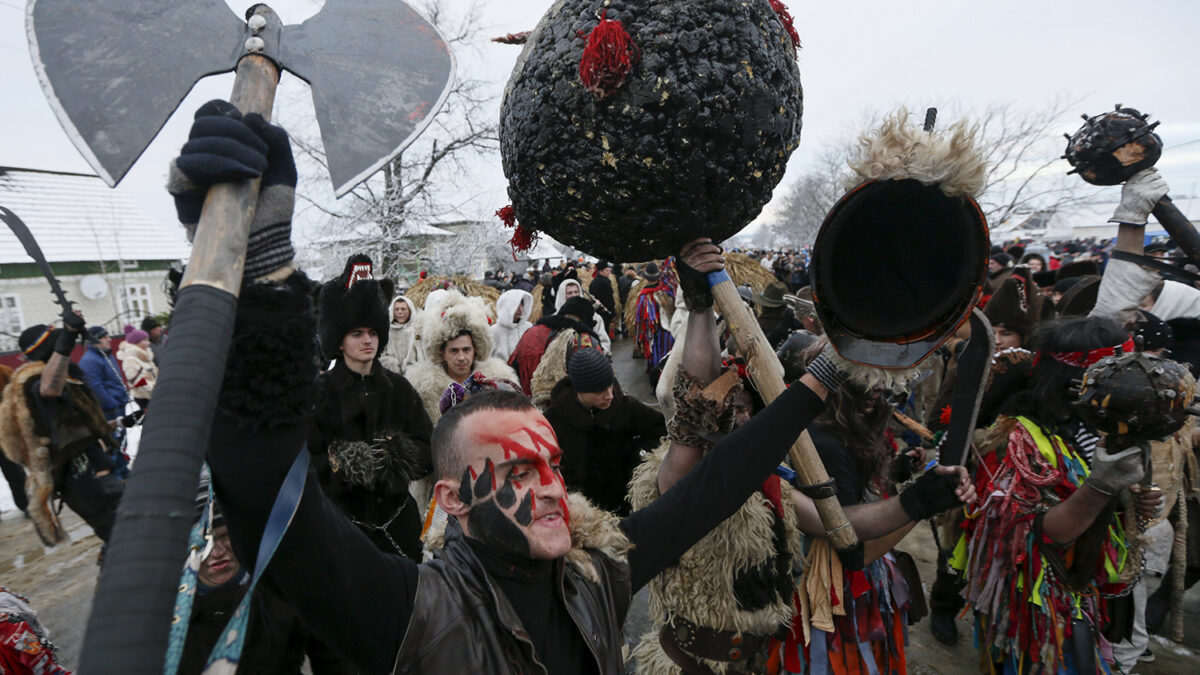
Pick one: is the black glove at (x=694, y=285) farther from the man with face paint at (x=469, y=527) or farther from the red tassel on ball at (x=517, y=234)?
the red tassel on ball at (x=517, y=234)

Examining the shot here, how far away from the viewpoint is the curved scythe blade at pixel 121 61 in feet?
3.53

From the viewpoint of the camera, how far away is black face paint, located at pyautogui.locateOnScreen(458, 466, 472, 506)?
1390 millimetres

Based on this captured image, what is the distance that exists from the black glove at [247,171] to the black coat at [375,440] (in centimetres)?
255

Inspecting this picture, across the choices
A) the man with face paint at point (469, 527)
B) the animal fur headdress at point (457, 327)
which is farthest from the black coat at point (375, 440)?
the man with face paint at point (469, 527)

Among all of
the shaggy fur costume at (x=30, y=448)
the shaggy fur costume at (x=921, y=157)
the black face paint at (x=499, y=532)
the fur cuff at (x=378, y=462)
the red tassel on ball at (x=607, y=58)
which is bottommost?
the shaggy fur costume at (x=30, y=448)

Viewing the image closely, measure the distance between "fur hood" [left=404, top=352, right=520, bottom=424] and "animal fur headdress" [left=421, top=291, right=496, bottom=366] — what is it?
0.08 meters

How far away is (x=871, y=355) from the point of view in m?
1.63

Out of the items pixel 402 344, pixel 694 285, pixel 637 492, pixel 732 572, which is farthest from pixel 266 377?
pixel 402 344

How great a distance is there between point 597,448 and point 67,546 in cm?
579

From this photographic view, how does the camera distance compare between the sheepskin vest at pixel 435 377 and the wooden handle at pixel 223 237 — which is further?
the sheepskin vest at pixel 435 377

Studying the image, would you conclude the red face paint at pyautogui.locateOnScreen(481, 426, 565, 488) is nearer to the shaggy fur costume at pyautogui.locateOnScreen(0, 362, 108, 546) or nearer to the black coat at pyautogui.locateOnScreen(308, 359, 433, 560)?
the black coat at pyautogui.locateOnScreen(308, 359, 433, 560)

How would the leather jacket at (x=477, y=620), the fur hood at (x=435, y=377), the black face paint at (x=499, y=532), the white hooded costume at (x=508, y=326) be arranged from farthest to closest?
1. the white hooded costume at (x=508, y=326)
2. the fur hood at (x=435, y=377)
3. the black face paint at (x=499, y=532)
4. the leather jacket at (x=477, y=620)

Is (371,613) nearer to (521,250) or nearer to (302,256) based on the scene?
(521,250)

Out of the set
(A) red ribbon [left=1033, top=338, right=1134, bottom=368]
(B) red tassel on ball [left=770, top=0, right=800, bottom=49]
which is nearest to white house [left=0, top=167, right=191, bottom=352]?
(B) red tassel on ball [left=770, top=0, right=800, bottom=49]
